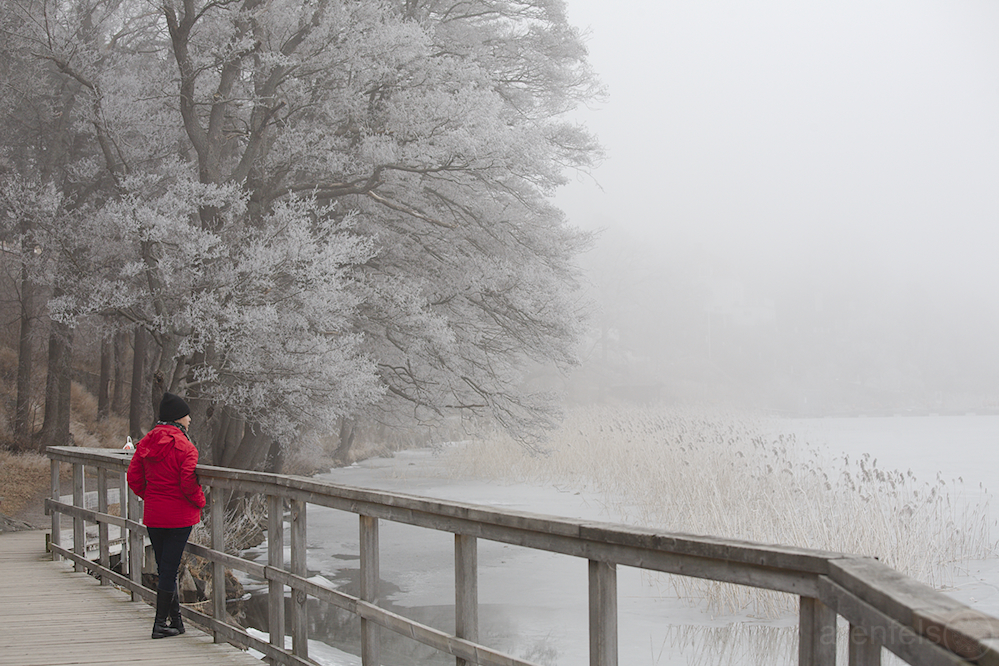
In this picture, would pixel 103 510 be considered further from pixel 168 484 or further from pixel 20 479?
pixel 20 479

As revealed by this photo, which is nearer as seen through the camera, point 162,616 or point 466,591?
point 466,591

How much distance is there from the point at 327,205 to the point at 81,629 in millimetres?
8978

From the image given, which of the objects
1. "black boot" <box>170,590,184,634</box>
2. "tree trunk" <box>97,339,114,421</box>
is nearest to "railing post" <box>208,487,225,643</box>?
"black boot" <box>170,590,184,634</box>

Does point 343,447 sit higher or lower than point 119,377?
lower

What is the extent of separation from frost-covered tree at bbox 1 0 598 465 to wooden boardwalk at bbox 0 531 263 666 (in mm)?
3333

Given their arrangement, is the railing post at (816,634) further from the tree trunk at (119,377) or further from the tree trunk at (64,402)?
the tree trunk at (119,377)

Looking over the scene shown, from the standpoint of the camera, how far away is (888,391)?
78500mm

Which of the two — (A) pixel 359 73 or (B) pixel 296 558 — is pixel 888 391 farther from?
(B) pixel 296 558

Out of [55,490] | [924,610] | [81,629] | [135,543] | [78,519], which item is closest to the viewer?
[924,610]

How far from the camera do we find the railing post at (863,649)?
1849 mm

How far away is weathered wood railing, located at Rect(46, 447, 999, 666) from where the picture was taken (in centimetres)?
161

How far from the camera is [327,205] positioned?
13766 mm

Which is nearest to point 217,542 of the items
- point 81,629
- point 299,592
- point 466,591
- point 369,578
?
point 299,592

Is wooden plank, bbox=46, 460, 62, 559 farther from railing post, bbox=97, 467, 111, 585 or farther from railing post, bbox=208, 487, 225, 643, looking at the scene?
railing post, bbox=208, 487, 225, 643
